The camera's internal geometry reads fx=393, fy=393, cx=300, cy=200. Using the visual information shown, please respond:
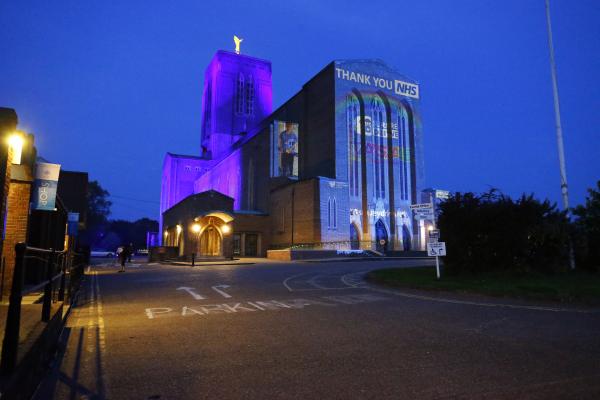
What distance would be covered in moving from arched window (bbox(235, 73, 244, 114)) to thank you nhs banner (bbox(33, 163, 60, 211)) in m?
80.1

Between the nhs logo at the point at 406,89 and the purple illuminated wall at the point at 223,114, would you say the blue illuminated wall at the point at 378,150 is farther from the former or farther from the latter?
the purple illuminated wall at the point at 223,114

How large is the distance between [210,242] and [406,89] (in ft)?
125

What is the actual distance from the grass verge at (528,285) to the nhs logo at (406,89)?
49286 mm

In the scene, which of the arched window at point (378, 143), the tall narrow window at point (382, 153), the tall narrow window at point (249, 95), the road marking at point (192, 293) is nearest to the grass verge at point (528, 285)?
the road marking at point (192, 293)

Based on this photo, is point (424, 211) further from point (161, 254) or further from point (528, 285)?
point (161, 254)

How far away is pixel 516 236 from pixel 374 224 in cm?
4092

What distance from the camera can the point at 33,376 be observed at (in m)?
4.16

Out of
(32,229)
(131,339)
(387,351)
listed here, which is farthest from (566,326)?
(32,229)

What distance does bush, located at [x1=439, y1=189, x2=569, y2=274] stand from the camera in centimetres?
1529

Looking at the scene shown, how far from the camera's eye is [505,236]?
15508 millimetres

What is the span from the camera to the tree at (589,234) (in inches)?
603

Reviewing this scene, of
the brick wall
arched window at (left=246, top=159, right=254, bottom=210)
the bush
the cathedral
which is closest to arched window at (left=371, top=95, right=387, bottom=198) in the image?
the cathedral

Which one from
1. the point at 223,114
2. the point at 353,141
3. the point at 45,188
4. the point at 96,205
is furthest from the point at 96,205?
the point at 45,188

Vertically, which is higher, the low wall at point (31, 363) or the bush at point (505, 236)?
the bush at point (505, 236)
